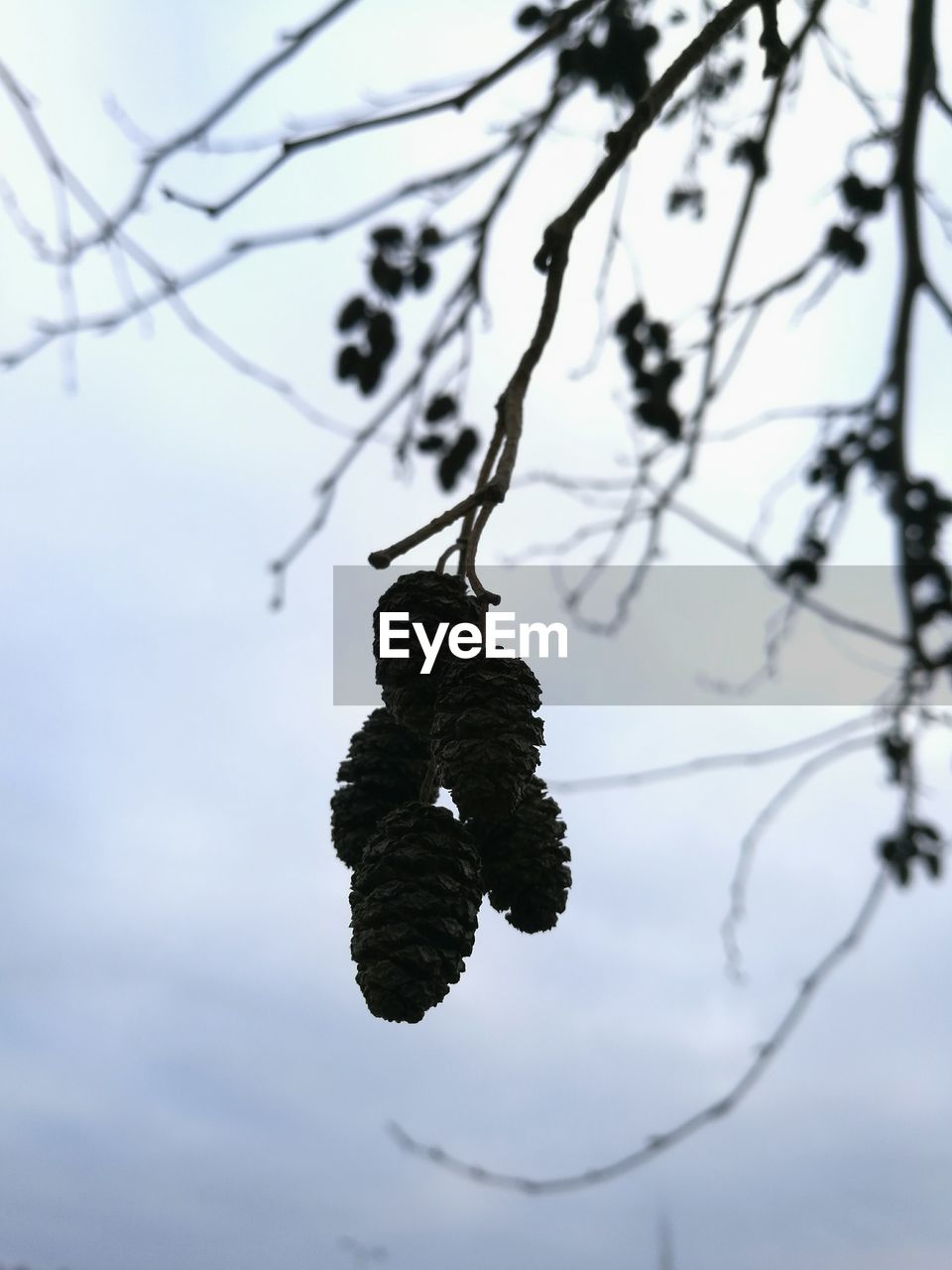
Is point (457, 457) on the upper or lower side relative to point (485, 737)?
upper

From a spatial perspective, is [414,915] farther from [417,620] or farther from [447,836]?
[417,620]

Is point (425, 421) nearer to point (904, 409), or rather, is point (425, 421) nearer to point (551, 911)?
point (904, 409)

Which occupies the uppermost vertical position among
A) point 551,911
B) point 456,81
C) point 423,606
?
point 456,81

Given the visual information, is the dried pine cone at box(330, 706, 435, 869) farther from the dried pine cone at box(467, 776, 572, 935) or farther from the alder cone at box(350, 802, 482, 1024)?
the alder cone at box(350, 802, 482, 1024)

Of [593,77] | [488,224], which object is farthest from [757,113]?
[488,224]

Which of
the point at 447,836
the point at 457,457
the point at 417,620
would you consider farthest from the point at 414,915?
the point at 457,457

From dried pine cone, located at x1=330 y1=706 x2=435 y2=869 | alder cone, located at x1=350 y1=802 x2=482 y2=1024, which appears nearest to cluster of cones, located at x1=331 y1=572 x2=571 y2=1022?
alder cone, located at x1=350 y1=802 x2=482 y2=1024
